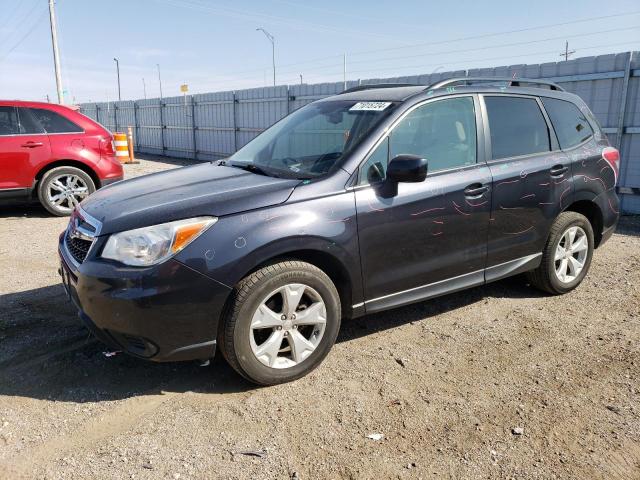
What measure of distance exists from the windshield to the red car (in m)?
4.68

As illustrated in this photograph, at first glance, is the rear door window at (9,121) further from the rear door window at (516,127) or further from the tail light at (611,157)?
the tail light at (611,157)

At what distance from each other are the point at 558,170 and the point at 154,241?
3.27 meters

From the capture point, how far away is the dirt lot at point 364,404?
2.55 meters

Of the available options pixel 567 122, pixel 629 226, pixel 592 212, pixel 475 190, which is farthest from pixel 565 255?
pixel 629 226

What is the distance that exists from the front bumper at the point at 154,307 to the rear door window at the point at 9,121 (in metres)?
5.79

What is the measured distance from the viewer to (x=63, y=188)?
26.6 feet

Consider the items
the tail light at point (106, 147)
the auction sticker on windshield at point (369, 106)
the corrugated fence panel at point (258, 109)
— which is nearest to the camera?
the auction sticker on windshield at point (369, 106)

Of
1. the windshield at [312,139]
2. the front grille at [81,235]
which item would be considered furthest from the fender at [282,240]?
the front grille at [81,235]

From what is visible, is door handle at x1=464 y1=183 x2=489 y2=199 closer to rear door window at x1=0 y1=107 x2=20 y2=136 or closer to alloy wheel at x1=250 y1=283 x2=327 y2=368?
alloy wheel at x1=250 y1=283 x2=327 y2=368

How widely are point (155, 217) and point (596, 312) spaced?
141 inches

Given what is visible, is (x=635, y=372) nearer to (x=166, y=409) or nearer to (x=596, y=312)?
(x=596, y=312)

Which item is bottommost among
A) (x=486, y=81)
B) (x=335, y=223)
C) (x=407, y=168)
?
(x=335, y=223)

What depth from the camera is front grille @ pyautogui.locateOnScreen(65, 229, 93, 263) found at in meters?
3.15

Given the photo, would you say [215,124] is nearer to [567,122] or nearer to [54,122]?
[54,122]
